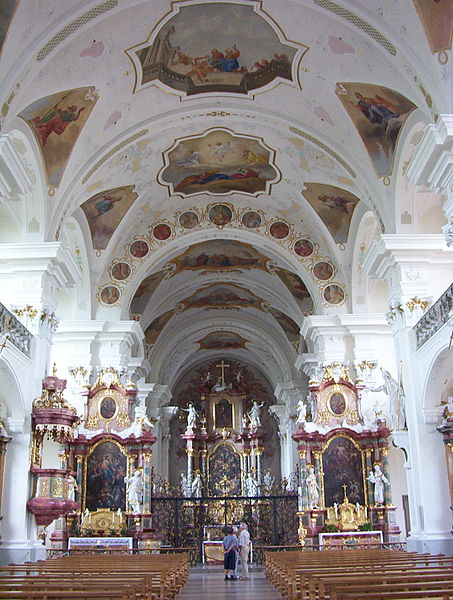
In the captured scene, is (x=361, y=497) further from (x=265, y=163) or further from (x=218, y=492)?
(x=218, y=492)

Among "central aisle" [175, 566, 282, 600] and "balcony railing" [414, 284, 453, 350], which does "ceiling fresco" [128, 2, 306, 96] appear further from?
"central aisle" [175, 566, 282, 600]

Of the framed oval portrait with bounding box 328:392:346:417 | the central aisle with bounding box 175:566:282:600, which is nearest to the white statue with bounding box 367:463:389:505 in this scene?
the framed oval portrait with bounding box 328:392:346:417

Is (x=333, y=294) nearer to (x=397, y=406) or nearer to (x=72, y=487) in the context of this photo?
(x=397, y=406)

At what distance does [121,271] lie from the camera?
20672 mm

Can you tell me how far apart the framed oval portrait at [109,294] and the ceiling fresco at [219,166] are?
3267mm

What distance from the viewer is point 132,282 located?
20703 mm

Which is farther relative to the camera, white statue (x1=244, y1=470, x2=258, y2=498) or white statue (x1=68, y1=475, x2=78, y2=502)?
white statue (x1=244, y1=470, x2=258, y2=498)

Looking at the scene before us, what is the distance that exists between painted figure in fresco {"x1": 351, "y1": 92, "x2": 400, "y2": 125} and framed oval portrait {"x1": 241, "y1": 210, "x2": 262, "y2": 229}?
667cm

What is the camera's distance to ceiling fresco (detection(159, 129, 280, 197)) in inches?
708

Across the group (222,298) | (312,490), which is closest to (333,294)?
(312,490)

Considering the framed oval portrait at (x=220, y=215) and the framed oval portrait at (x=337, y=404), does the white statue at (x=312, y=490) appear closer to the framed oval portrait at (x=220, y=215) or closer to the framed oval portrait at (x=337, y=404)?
the framed oval portrait at (x=337, y=404)

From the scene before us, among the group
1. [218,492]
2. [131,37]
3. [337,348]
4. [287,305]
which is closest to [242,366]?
[218,492]

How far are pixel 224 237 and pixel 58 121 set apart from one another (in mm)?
7746

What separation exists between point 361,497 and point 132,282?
879cm
